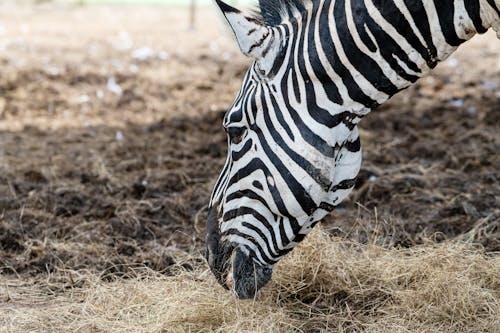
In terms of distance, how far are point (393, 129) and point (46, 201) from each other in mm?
3665

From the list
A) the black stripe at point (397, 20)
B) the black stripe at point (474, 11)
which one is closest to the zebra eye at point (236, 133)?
the black stripe at point (397, 20)

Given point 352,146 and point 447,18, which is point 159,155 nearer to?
point 352,146

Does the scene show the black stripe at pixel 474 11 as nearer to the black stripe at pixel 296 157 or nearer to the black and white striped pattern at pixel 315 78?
the black and white striped pattern at pixel 315 78

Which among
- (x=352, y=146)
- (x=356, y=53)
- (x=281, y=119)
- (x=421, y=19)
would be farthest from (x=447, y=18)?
(x=281, y=119)

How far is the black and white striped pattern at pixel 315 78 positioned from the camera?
10.9 ft

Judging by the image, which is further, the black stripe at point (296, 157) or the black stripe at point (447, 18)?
the black stripe at point (296, 157)

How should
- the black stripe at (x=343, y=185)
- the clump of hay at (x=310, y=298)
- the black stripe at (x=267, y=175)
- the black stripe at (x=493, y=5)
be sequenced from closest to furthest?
the black stripe at (x=493, y=5) < the black stripe at (x=267, y=175) < the black stripe at (x=343, y=185) < the clump of hay at (x=310, y=298)

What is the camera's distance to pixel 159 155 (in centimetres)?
716

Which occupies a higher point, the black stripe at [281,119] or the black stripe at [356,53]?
the black stripe at [356,53]

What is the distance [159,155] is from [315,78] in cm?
391

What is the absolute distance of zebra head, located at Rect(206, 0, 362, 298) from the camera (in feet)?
11.2

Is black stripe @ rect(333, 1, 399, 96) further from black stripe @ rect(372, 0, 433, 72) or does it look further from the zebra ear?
the zebra ear

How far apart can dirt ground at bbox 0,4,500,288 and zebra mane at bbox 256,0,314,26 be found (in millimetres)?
225

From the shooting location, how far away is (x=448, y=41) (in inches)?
132
